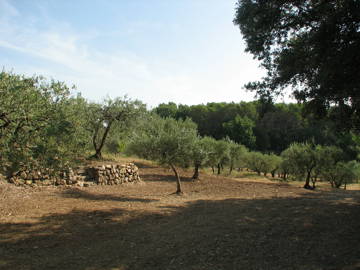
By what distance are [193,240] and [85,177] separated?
12344 mm

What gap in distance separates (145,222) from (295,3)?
9.26m

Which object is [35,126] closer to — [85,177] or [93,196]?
[93,196]

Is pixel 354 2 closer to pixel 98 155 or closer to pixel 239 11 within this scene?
pixel 239 11

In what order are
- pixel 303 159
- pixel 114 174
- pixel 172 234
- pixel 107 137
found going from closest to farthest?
pixel 172 234
pixel 114 174
pixel 303 159
pixel 107 137

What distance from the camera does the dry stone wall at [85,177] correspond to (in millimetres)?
14114

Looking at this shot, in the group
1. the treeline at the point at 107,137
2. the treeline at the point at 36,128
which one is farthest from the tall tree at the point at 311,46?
the treeline at the point at 36,128

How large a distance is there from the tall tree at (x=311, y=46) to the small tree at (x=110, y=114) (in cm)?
1713

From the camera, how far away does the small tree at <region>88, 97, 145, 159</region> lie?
80.6 feet

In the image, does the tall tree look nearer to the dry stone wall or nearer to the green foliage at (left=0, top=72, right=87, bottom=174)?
the green foliage at (left=0, top=72, right=87, bottom=174)

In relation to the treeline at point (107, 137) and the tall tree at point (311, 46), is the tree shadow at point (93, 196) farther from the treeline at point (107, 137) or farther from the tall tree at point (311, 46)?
the tall tree at point (311, 46)

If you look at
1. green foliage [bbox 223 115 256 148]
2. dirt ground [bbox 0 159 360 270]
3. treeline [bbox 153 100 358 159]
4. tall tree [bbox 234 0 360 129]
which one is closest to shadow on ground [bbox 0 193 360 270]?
dirt ground [bbox 0 159 360 270]

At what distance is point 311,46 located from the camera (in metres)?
8.04

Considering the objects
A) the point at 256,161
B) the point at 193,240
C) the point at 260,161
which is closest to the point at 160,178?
the point at 193,240

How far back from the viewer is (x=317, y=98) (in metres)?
8.87
